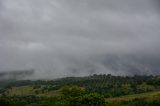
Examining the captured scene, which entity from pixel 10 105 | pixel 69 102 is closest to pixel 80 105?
pixel 69 102

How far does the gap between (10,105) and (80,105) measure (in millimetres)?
39676

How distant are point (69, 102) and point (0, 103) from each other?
125 ft

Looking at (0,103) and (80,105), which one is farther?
(80,105)

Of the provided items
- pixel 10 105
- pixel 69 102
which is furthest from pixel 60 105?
pixel 10 105

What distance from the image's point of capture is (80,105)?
19862cm

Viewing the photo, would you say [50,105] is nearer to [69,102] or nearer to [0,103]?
A: [69,102]

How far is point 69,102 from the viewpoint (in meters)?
197

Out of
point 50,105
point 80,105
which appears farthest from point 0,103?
point 80,105

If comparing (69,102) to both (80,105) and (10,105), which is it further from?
(10,105)

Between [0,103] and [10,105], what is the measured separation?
17.1ft

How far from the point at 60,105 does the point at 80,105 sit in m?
17.5

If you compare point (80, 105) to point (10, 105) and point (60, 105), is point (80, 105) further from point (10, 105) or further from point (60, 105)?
point (10, 105)

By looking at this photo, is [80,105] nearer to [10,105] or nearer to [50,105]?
[50,105]

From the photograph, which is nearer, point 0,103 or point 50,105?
point 0,103
